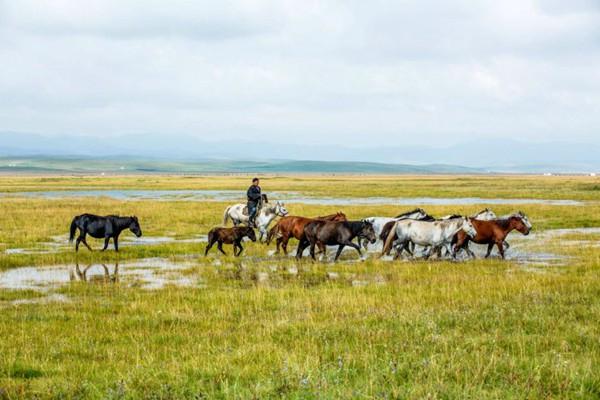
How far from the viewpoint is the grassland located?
664 cm

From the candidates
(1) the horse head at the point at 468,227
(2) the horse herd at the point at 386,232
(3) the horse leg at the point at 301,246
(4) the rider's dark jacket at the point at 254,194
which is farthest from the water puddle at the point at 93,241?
(1) the horse head at the point at 468,227

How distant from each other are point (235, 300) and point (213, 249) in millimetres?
9287

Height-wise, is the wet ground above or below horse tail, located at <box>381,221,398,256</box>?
below

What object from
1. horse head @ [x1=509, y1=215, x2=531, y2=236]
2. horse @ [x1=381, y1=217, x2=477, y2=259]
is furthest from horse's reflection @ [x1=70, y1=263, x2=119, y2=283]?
horse head @ [x1=509, y1=215, x2=531, y2=236]

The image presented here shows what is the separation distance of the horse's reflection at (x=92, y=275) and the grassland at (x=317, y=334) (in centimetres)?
88

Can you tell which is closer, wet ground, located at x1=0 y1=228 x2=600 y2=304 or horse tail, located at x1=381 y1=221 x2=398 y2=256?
wet ground, located at x1=0 y1=228 x2=600 y2=304

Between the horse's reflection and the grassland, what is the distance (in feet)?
2.90

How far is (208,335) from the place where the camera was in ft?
30.3

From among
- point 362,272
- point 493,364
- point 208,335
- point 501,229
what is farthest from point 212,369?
point 501,229

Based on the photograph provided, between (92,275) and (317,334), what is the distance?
8.44 meters

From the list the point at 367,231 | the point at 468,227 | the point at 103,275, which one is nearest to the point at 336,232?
the point at 367,231

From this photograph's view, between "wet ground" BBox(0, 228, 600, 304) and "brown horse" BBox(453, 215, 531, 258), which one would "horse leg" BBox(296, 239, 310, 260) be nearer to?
"wet ground" BBox(0, 228, 600, 304)

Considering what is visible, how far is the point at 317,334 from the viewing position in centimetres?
903

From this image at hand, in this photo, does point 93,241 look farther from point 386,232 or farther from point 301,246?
point 386,232
